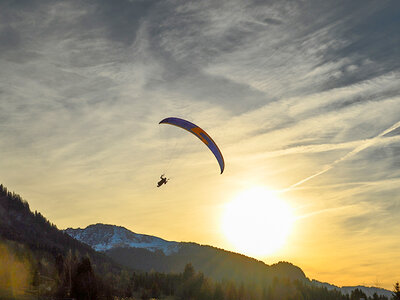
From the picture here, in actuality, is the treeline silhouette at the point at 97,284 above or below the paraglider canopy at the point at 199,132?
below

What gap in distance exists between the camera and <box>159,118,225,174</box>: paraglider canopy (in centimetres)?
6397

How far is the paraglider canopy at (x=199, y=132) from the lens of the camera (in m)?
64.0

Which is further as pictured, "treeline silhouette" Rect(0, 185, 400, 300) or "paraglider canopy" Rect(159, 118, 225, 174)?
"treeline silhouette" Rect(0, 185, 400, 300)

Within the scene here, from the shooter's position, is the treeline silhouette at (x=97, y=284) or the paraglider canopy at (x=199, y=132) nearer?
the paraglider canopy at (x=199, y=132)

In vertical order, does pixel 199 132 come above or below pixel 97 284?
above

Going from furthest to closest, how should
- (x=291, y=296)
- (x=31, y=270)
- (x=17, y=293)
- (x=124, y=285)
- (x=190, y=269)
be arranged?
(x=291, y=296), (x=190, y=269), (x=124, y=285), (x=31, y=270), (x=17, y=293)

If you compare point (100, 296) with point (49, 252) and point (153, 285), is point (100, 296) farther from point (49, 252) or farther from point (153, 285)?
point (49, 252)

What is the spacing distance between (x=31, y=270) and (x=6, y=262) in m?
7.23

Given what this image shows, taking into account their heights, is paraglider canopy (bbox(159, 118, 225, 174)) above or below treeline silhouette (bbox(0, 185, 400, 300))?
above

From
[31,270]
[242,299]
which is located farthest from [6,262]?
[242,299]

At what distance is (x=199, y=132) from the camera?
210 feet

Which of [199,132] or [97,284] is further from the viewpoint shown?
[97,284]

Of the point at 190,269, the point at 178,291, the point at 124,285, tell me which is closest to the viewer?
the point at 124,285

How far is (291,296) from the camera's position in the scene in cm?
19075
